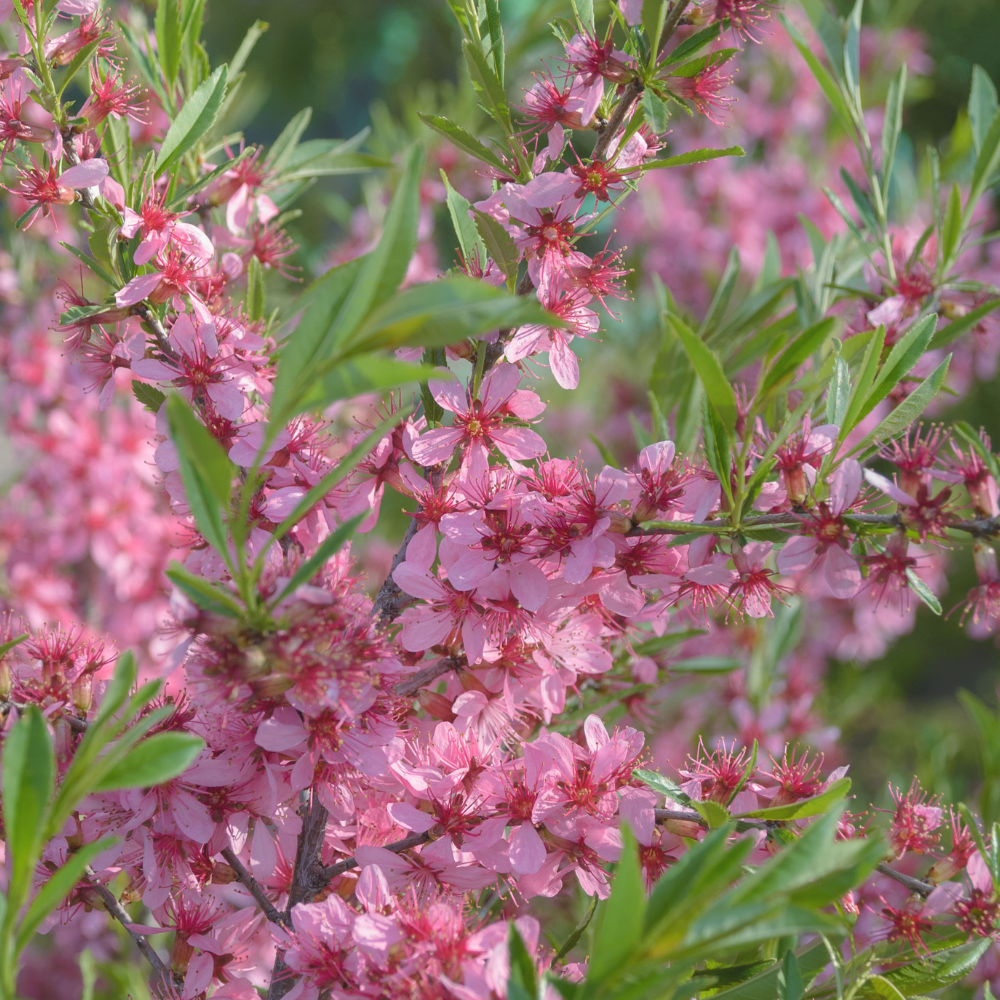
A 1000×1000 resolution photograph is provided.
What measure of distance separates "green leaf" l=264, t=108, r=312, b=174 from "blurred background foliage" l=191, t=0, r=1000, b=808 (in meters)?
0.55

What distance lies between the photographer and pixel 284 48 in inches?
284

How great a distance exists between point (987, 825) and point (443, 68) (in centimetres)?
→ 651

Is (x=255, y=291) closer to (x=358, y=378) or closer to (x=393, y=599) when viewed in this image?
(x=393, y=599)

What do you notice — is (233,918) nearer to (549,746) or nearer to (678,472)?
(549,746)

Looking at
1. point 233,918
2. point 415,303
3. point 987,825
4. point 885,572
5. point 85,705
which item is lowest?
point 987,825

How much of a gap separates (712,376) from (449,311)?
0.25 meters

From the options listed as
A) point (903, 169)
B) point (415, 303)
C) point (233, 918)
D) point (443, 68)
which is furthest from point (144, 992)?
point (443, 68)

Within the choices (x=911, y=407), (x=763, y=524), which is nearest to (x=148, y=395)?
(x=763, y=524)

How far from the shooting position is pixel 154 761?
0.45 meters

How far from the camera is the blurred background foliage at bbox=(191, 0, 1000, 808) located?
7.11 ft

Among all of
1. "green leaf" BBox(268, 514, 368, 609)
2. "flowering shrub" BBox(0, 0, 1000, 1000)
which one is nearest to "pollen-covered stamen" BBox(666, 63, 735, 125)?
"flowering shrub" BBox(0, 0, 1000, 1000)

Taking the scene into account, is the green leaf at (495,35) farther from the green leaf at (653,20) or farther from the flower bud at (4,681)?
the flower bud at (4,681)

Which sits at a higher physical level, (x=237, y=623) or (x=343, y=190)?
(x=237, y=623)

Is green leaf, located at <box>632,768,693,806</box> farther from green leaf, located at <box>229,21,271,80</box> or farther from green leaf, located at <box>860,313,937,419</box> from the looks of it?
green leaf, located at <box>229,21,271,80</box>
